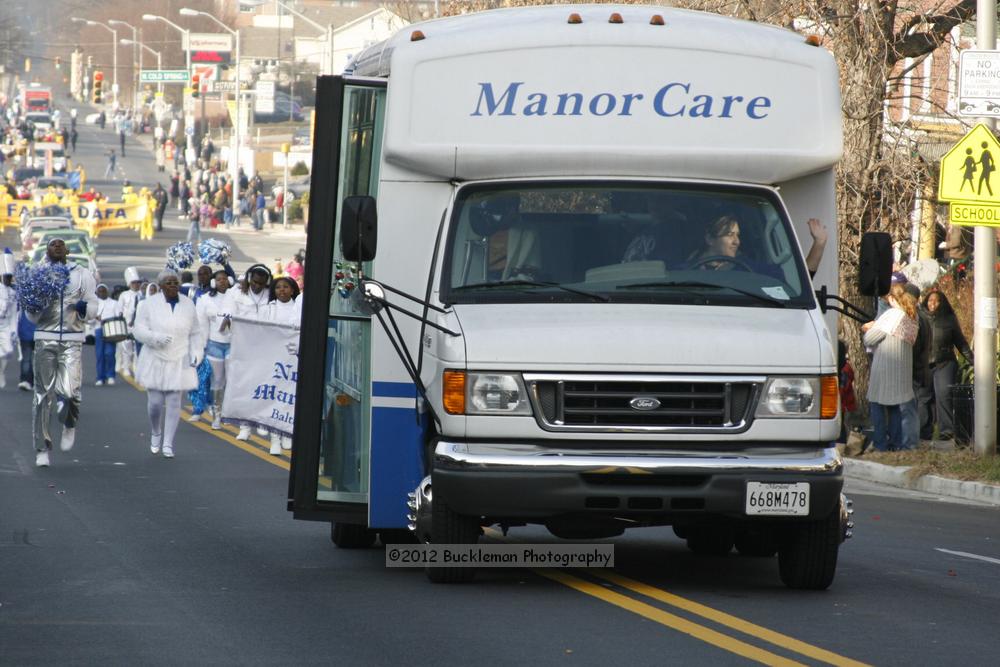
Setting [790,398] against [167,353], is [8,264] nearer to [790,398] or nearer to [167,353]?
[167,353]

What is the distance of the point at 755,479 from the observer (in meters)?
8.89

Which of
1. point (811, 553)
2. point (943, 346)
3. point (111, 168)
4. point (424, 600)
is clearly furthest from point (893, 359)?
point (111, 168)

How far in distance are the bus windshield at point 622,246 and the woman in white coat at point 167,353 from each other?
935 cm

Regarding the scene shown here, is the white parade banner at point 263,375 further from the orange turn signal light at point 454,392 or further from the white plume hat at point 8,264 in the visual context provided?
the white plume hat at point 8,264

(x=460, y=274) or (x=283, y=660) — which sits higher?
(x=460, y=274)

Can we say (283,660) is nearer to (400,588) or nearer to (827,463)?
(400,588)

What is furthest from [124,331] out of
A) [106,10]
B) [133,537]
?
[106,10]

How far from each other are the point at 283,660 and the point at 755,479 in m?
2.44

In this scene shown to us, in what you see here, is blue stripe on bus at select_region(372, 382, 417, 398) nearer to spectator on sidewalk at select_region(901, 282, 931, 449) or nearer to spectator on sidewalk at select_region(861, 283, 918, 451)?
spectator on sidewalk at select_region(861, 283, 918, 451)

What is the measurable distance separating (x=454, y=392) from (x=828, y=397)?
1782 millimetres

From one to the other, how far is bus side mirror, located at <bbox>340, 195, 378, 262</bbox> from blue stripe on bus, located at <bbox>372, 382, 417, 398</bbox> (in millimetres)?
909

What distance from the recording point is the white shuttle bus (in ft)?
29.2

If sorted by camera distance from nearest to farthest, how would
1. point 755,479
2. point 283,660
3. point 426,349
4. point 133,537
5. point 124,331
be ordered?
point 283,660 → point 755,479 → point 426,349 → point 133,537 → point 124,331

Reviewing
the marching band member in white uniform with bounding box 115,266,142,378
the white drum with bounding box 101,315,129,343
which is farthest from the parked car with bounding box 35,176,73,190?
the white drum with bounding box 101,315,129,343
